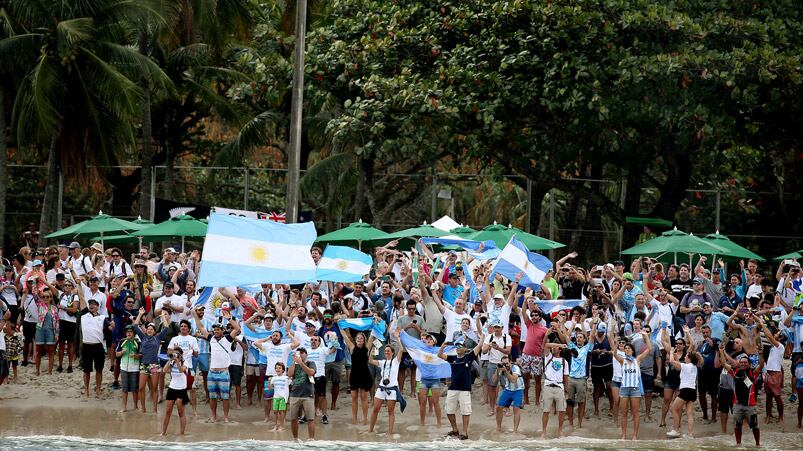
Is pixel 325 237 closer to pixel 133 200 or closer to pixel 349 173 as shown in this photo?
pixel 349 173

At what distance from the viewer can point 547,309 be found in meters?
20.6

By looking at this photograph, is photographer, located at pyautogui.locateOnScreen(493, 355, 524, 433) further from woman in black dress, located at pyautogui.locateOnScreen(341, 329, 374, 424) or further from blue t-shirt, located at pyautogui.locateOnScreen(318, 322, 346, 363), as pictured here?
blue t-shirt, located at pyautogui.locateOnScreen(318, 322, 346, 363)

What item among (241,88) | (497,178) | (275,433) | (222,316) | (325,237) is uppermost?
(241,88)

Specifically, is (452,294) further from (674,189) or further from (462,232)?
(674,189)

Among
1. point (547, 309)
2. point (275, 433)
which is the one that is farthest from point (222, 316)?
point (547, 309)

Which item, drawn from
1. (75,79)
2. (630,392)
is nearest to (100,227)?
(75,79)

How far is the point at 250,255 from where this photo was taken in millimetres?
16250

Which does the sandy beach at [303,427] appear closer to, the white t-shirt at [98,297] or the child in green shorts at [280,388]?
the child in green shorts at [280,388]

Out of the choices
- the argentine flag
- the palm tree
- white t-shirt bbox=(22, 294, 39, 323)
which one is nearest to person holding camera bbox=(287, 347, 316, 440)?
the argentine flag

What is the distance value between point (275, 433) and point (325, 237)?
7348mm

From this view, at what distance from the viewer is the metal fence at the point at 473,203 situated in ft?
98.4

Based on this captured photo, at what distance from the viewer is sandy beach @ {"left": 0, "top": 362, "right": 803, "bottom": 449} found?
1931 cm

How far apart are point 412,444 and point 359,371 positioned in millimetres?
1678

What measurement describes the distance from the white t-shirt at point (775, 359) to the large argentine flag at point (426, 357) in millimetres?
5526
